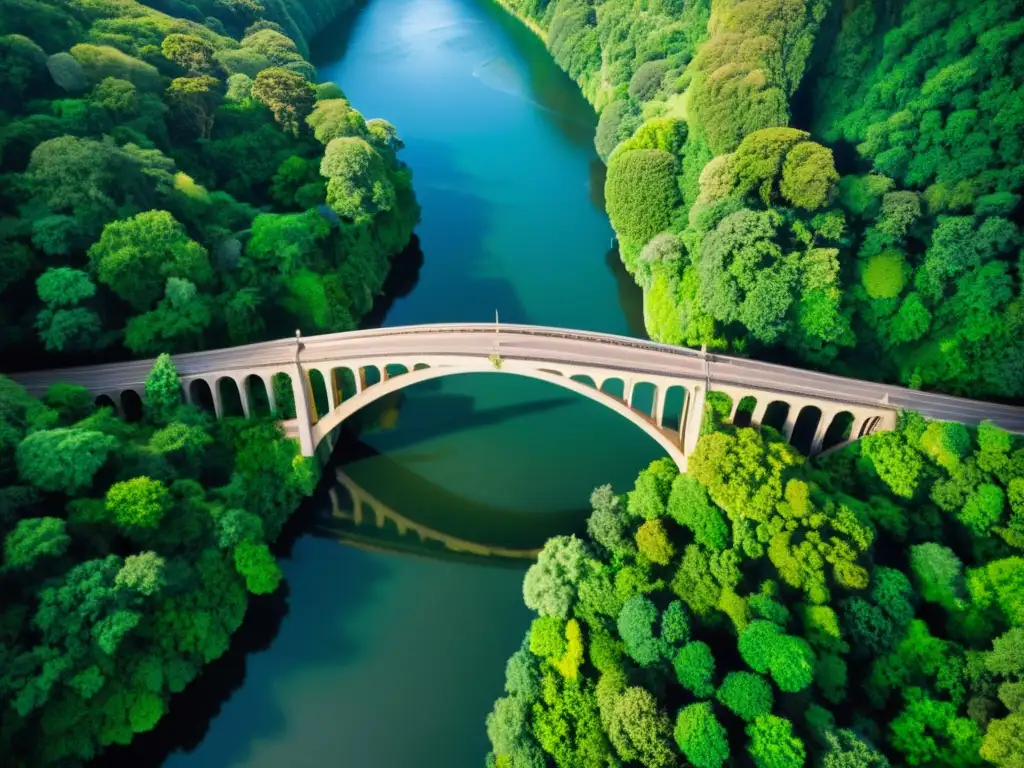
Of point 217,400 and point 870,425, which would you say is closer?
point 217,400

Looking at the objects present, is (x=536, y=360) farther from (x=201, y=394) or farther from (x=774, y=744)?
(x=774, y=744)

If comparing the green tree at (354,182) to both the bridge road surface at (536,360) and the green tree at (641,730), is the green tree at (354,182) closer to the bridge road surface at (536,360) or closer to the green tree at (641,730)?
the bridge road surface at (536,360)

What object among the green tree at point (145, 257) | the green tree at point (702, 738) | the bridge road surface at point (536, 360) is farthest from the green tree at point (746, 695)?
the green tree at point (145, 257)

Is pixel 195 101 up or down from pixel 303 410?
up

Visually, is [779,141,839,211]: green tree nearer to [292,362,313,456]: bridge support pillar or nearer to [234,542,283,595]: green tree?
[292,362,313,456]: bridge support pillar

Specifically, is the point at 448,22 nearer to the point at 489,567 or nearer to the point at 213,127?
the point at 213,127

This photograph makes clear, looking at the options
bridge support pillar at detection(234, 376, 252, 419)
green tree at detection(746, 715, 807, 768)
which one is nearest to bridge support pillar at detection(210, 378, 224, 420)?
bridge support pillar at detection(234, 376, 252, 419)

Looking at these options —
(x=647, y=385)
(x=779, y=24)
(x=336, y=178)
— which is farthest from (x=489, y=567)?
(x=779, y=24)

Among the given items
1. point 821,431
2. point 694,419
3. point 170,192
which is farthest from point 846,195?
point 170,192
